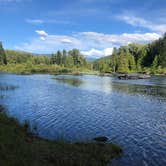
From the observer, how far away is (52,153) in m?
17.3

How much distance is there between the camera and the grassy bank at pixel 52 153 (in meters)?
14.8

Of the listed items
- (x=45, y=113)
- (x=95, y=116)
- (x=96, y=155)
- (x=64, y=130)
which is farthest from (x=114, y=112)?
(x=96, y=155)

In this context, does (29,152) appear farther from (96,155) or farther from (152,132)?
(152,132)

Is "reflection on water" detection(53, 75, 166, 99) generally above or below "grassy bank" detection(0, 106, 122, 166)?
below

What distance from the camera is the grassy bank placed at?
48.6 ft

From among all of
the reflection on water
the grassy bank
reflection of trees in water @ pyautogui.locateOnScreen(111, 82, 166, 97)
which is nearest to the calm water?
the grassy bank

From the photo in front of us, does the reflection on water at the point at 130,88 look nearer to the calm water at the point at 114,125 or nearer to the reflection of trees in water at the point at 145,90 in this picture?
the reflection of trees in water at the point at 145,90

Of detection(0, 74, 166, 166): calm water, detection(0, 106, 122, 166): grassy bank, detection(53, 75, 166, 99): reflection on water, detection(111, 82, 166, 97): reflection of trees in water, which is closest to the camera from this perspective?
detection(0, 106, 122, 166): grassy bank

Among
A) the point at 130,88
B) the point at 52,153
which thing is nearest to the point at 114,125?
the point at 52,153

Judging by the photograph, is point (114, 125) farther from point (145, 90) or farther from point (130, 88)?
point (130, 88)

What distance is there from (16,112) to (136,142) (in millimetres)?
20001

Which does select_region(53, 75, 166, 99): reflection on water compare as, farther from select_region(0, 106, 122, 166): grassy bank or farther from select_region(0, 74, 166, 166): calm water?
select_region(0, 106, 122, 166): grassy bank

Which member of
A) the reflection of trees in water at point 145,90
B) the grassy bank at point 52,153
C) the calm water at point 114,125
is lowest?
the calm water at point 114,125

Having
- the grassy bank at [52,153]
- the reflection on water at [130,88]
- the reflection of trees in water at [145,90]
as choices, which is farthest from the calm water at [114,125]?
the reflection on water at [130,88]
